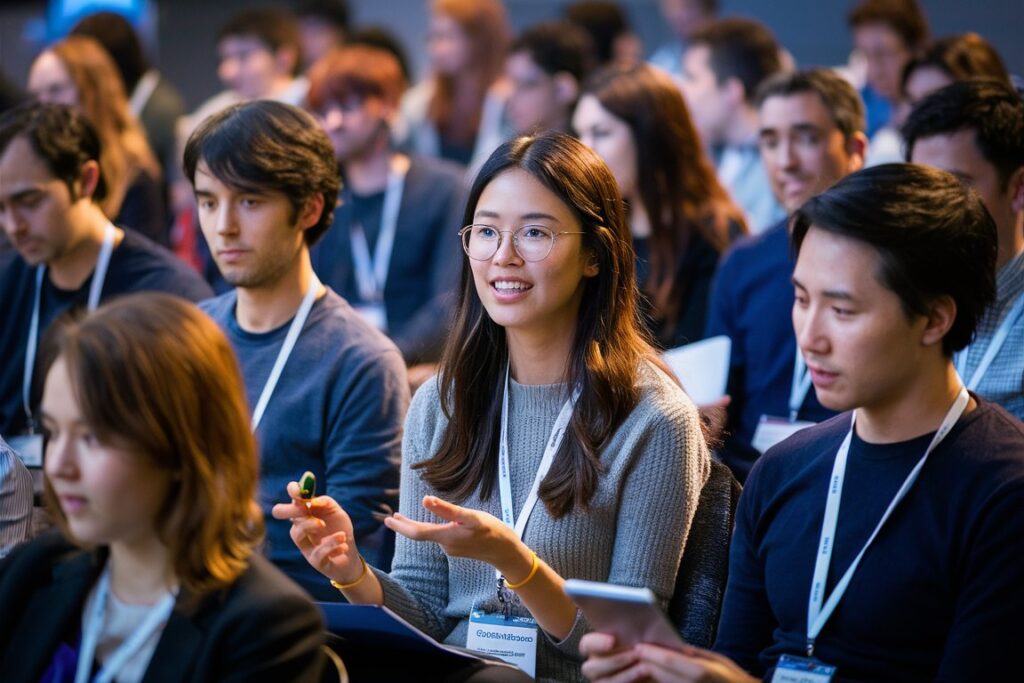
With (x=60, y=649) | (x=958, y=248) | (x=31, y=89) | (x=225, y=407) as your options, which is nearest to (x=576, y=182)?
(x=958, y=248)

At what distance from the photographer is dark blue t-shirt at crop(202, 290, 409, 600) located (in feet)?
9.47

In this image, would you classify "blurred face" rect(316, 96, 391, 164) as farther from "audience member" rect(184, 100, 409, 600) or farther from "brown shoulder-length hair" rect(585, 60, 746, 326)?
"audience member" rect(184, 100, 409, 600)

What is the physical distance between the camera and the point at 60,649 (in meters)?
1.78

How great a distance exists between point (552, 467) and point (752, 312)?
1483mm

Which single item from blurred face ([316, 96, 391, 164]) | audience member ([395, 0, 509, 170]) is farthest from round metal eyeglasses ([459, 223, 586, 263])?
audience member ([395, 0, 509, 170])

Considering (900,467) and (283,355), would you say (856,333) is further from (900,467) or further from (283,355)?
(283,355)

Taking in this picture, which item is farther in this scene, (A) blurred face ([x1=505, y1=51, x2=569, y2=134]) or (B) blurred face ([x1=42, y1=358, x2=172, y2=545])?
(A) blurred face ([x1=505, y1=51, x2=569, y2=134])

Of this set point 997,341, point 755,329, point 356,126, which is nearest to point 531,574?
point 997,341

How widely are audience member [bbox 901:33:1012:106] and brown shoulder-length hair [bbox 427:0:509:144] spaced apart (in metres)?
3.11

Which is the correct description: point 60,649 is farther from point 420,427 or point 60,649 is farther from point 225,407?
point 420,427

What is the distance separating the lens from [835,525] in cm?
206

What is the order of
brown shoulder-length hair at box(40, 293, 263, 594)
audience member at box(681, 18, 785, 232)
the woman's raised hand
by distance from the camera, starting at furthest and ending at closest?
audience member at box(681, 18, 785, 232) < the woman's raised hand < brown shoulder-length hair at box(40, 293, 263, 594)

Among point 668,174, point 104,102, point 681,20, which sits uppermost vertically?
point 681,20

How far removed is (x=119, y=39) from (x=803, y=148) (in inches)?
173
